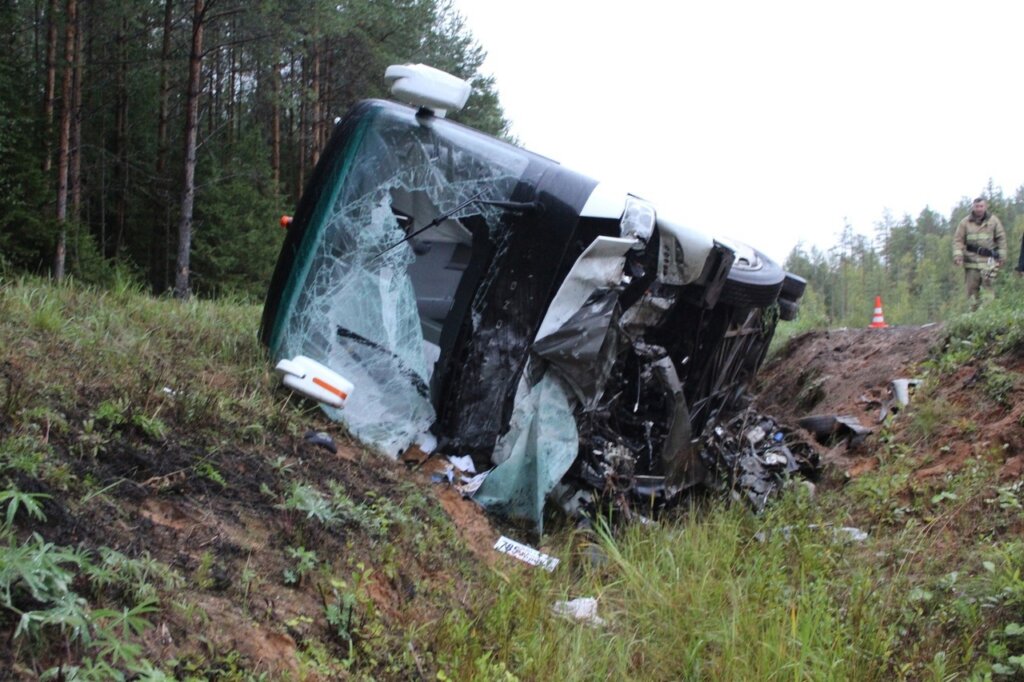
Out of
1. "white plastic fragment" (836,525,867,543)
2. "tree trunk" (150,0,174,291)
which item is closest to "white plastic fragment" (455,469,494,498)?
"white plastic fragment" (836,525,867,543)

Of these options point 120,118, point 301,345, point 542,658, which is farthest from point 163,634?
point 120,118

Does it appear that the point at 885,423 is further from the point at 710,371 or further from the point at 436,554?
the point at 436,554

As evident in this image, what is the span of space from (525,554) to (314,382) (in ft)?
4.07

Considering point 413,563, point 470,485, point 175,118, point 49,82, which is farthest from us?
point 175,118

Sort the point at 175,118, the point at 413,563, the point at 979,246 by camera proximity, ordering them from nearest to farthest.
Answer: the point at 413,563 → the point at 979,246 → the point at 175,118

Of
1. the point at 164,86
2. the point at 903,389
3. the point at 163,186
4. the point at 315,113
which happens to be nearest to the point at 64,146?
the point at 164,86

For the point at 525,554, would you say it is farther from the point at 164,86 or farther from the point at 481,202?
the point at 164,86

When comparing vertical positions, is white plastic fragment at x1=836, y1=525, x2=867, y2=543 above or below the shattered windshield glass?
below

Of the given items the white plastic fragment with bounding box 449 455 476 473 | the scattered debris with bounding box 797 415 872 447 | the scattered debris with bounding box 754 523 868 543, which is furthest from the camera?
the scattered debris with bounding box 797 415 872 447

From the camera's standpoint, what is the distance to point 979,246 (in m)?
8.80

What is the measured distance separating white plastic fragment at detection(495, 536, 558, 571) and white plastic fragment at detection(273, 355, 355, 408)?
0.99 meters

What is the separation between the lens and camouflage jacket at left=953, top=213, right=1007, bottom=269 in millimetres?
8773

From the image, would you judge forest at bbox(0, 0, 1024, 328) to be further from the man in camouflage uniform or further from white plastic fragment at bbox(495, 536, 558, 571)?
white plastic fragment at bbox(495, 536, 558, 571)

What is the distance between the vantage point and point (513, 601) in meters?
2.97
